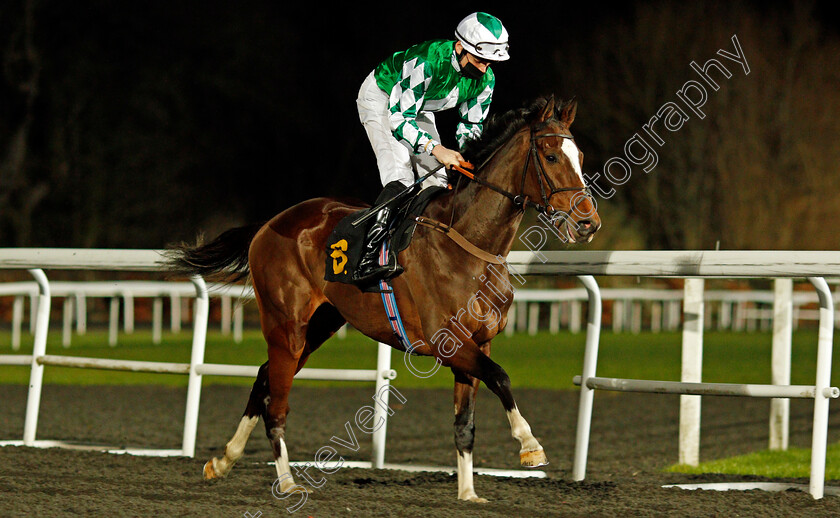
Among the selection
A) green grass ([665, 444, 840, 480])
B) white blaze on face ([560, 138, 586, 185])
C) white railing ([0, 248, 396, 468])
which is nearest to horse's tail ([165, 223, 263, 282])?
white railing ([0, 248, 396, 468])

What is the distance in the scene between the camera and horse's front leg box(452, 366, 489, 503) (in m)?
3.98

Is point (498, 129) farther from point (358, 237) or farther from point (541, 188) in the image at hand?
point (358, 237)

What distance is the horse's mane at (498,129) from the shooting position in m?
3.90

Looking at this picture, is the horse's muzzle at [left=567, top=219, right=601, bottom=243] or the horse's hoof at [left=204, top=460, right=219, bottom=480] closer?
the horse's muzzle at [left=567, top=219, right=601, bottom=243]

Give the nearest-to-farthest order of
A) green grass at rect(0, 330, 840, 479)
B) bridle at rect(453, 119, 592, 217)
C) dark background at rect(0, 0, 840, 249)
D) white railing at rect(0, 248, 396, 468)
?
bridle at rect(453, 119, 592, 217), white railing at rect(0, 248, 396, 468), green grass at rect(0, 330, 840, 479), dark background at rect(0, 0, 840, 249)

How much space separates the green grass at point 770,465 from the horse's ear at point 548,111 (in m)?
2.16

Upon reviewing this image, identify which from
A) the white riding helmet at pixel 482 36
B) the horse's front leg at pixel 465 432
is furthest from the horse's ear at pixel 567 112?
the horse's front leg at pixel 465 432

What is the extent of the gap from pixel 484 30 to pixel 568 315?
54.3ft

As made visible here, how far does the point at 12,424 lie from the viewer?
686 cm

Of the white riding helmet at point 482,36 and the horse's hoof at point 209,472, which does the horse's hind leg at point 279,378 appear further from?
the white riding helmet at point 482,36

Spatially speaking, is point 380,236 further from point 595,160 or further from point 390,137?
point 595,160

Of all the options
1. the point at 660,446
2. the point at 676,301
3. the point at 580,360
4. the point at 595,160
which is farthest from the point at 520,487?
the point at 595,160

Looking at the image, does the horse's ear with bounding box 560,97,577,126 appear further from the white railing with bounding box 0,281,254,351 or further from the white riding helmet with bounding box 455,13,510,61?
the white railing with bounding box 0,281,254,351

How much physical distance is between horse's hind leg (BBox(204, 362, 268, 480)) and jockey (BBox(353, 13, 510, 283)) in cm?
87
